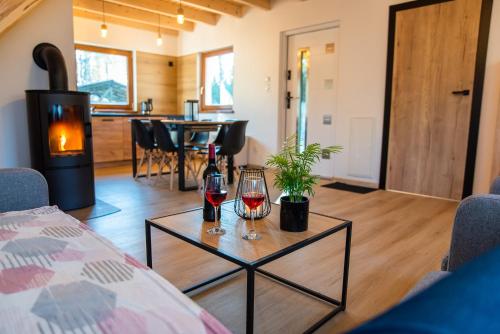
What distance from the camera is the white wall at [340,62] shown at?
423cm

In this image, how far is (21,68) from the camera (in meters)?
3.24

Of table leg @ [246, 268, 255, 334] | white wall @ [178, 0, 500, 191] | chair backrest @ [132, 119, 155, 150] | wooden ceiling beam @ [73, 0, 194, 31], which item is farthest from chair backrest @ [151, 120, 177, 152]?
table leg @ [246, 268, 255, 334]

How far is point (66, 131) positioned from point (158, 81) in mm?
4137

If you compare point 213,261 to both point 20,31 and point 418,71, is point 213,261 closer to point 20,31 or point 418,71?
point 20,31

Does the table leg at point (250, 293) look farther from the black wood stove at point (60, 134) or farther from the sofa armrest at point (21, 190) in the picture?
the black wood stove at point (60, 134)

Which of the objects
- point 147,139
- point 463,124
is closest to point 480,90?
point 463,124

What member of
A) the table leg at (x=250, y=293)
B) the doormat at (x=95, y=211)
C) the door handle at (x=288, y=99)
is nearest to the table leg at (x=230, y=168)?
the door handle at (x=288, y=99)

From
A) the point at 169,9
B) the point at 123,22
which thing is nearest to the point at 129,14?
the point at 123,22

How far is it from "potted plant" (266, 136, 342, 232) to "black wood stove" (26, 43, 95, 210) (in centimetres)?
239

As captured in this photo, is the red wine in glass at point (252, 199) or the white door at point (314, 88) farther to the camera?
the white door at point (314, 88)

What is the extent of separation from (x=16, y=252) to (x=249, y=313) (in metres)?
0.74

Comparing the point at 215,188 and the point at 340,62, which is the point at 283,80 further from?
the point at 215,188

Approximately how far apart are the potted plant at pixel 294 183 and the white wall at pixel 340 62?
2990mm

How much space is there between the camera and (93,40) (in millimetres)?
6160
